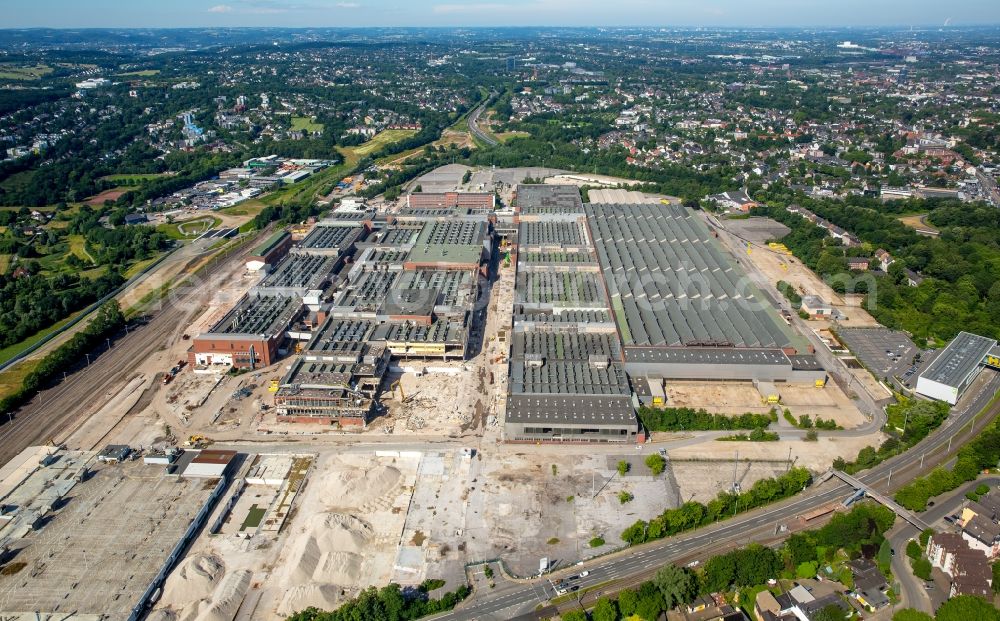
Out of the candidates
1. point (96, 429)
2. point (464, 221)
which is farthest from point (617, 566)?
point (464, 221)

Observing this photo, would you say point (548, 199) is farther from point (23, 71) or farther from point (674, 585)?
point (23, 71)

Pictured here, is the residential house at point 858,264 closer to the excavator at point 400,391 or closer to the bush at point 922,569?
the bush at point 922,569

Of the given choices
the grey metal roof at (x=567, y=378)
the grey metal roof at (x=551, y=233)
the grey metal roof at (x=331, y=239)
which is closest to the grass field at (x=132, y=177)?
the grey metal roof at (x=331, y=239)

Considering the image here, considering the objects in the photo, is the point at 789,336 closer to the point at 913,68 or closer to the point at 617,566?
the point at 617,566

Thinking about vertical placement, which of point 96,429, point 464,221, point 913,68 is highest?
point 913,68

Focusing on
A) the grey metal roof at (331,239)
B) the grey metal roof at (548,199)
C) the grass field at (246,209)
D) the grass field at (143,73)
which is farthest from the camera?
the grass field at (143,73)

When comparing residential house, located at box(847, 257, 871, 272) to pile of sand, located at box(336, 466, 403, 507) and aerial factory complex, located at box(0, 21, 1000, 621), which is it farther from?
pile of sand, located at box(336, 466, 403, 507)

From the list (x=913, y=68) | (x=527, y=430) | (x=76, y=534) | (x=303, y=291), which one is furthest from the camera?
(x=913, y=68)
